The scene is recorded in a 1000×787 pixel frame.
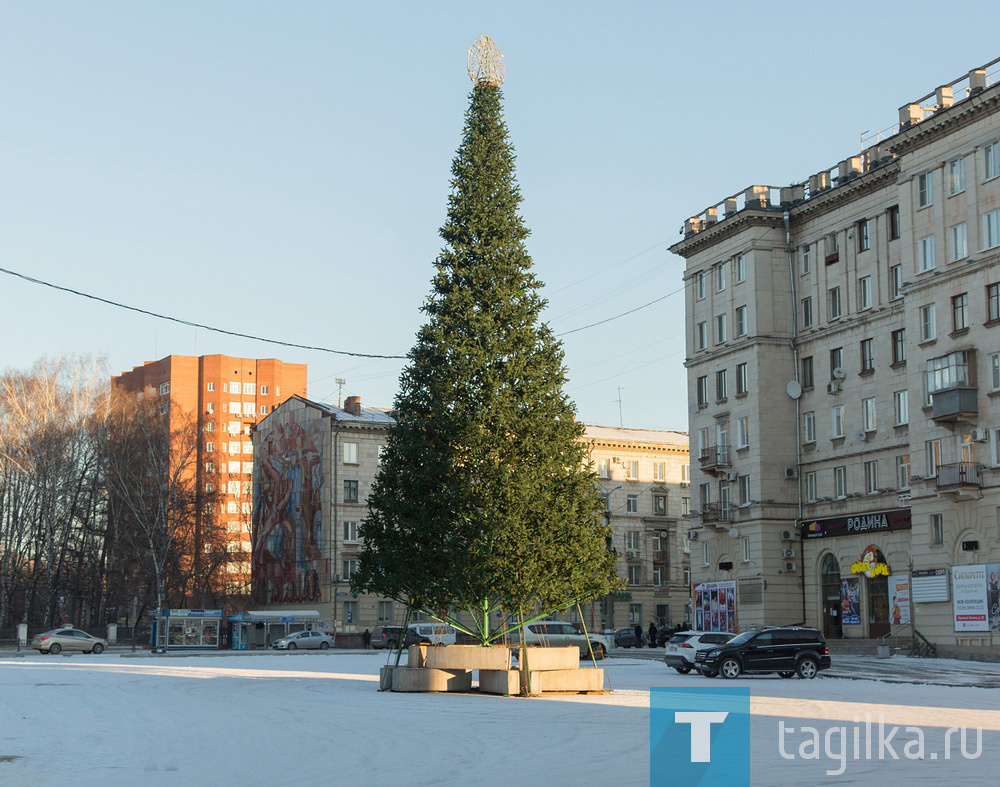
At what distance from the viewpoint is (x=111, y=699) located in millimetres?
28641

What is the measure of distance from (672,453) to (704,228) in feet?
116

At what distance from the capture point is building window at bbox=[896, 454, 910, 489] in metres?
57.3

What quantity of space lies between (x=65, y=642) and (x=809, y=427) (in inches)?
1599

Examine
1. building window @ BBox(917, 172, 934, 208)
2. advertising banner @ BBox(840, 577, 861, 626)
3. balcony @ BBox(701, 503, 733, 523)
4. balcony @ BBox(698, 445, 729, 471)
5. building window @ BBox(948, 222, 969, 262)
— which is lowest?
advertising banner @ BBox(840, 577, 861, 626)

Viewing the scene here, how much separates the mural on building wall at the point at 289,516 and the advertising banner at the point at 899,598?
4254 cm

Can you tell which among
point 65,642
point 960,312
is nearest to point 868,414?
point 960,312

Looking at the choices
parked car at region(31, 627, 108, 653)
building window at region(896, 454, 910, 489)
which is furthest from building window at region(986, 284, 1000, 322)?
parked car at region(31, 627, 108, 653)

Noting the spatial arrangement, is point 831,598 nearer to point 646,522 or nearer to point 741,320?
point 741,320

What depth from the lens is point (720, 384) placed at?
68688 mm

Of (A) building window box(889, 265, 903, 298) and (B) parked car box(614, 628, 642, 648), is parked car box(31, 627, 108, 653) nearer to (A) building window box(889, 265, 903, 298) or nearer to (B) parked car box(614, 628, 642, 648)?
(B) parked car box(614, 628, 642, 648)

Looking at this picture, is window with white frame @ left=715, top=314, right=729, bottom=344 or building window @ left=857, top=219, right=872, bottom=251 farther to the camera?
window with white frame @ left=715, top=314, right=729, bottom=344

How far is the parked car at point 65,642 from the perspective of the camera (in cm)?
6581

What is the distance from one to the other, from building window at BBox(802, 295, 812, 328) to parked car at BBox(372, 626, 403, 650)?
90.9 ft

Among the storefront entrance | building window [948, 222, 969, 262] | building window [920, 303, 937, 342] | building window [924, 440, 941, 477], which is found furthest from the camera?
the storefront entrance
